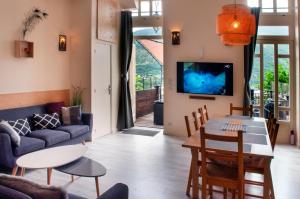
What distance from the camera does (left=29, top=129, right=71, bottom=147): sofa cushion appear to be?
421cm

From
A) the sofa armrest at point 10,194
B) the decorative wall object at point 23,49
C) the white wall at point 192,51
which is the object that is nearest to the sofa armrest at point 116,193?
the sofa armrest at point 10,194

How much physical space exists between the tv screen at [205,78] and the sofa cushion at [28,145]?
11.2 feet

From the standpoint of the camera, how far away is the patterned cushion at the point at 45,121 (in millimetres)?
4691

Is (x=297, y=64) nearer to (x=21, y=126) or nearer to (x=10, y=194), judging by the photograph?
(x=21, y=126)

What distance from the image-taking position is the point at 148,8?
690cm

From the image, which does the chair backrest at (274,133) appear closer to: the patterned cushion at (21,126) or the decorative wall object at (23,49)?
the patterned cushion at (21,126)

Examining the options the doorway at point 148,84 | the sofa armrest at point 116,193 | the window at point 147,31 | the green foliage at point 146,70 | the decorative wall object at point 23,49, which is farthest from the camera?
the green foliage at point 146,70

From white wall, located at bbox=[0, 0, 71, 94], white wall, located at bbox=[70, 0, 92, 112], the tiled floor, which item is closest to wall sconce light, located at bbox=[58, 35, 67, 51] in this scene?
white wall, located at bbox=[0, 0, 71, 94]

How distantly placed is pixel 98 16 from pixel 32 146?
332cm

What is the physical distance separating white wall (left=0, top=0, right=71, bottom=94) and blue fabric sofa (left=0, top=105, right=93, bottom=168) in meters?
0.45

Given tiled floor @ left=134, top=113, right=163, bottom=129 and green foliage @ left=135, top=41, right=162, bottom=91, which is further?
green foliage @ left=135, top=41, right=162, bottom=91

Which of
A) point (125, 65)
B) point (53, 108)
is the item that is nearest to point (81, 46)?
point (125, 65)

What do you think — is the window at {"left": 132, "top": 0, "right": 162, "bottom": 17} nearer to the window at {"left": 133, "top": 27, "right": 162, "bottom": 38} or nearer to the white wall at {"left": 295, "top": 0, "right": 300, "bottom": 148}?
the window at {"left": 133, "top": 27, "right": 162, "bottom": 38}

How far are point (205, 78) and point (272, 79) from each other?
4.73 feet
